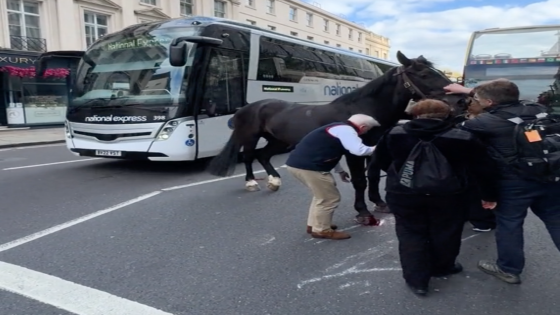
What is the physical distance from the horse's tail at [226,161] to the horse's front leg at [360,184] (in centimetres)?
265

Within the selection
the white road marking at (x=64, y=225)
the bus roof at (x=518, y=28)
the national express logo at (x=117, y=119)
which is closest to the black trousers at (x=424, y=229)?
the white road marking at (x=64, y=225)

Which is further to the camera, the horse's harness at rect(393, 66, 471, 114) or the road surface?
the horse's harness at rect(393, 66, 471, 114)

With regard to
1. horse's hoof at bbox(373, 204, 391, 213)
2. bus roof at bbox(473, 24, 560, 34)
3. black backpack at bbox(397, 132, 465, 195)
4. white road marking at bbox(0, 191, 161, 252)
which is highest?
bus roof at bbox(473, 24, 560, 34)

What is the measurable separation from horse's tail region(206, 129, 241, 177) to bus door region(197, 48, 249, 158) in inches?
42.9

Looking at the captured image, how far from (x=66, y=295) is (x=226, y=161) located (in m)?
4.07

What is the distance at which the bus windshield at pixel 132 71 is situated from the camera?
786cm

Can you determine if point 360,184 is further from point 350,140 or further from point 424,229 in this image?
point 424,229

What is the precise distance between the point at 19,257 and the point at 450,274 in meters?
3.77

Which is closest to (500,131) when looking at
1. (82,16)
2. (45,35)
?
(45,35)

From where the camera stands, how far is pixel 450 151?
10.4 ft

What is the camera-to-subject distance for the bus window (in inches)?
325

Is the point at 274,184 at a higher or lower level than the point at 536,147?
lower

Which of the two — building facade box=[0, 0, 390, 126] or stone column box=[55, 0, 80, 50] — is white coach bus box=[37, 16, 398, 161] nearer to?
building facade box=[0, 0, 390, 126]

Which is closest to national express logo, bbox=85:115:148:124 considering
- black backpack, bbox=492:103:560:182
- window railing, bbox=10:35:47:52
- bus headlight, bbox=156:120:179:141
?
bus headlight, bbox=156:120:179:141
